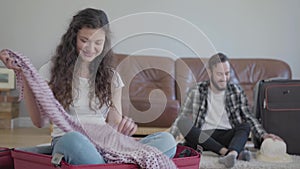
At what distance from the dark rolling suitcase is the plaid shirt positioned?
0.09m

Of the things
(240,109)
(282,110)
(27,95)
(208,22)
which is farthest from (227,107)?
(208,22)

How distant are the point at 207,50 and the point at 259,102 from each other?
51.1 inches

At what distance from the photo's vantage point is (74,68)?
55.6 inches

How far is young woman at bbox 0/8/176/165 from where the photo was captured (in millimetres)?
1278

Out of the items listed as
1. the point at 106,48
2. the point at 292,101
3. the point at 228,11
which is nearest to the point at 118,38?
the point at 106,48

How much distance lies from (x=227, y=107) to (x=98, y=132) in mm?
1245

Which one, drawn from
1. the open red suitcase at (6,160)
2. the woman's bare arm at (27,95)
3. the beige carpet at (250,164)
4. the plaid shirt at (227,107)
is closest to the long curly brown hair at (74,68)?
the woman's bare arm at (27,95)

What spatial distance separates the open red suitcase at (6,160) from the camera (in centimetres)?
124

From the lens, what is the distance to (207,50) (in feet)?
3.95

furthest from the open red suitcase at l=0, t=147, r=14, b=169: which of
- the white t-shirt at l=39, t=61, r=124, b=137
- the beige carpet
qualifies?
the beige carpet

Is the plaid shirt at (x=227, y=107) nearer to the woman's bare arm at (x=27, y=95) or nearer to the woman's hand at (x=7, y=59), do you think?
the woman's bare arm at (x=27, y=95)

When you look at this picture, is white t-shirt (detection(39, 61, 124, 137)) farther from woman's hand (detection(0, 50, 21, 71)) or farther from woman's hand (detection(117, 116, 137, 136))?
woman's hand (detection(0, 50, 21, 71))

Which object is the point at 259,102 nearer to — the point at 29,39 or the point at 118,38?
the point at 118,38

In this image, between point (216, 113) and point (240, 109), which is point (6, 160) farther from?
point (240, 109)
